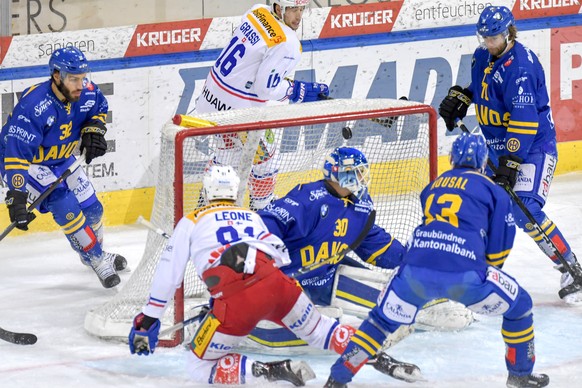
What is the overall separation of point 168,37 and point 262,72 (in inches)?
40.7

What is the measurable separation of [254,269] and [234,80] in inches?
80.2

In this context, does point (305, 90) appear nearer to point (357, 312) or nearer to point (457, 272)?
point (357, 312)

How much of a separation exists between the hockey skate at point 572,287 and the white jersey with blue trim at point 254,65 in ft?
5.22

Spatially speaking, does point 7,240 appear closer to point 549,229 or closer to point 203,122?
point 203,122

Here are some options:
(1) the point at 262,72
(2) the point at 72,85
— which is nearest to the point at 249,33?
(1) the point at 262,72

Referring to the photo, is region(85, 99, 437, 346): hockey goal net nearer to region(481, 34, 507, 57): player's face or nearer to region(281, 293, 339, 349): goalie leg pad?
region(481, 34, 507, 57): player's face

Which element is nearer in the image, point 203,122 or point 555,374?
point 555,374

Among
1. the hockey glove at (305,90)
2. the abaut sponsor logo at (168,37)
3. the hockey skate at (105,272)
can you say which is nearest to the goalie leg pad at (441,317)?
the hockey glove at (305,90)

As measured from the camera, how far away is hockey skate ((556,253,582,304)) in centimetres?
575

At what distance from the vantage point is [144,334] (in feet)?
14.7

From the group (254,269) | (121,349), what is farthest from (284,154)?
(254,269)

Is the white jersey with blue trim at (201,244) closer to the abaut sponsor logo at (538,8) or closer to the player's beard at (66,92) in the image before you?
the player's beard at (66,92)

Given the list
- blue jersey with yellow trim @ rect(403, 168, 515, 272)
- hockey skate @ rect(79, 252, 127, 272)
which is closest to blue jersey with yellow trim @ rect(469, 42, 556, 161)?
blue jersey with yellow trim @ rect(403, 168, 515, 272)

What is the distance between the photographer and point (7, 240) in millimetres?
6945
